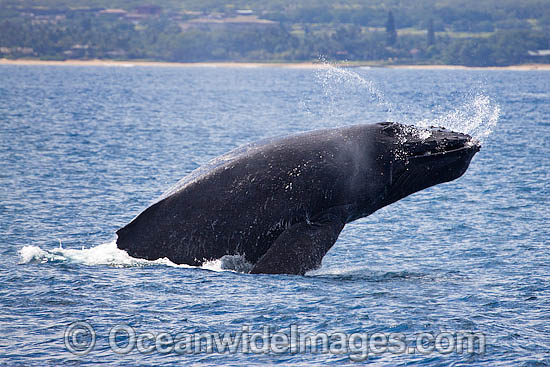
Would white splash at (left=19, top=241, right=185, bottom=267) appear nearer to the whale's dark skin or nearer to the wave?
the wave

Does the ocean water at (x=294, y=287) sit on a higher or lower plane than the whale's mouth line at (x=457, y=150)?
lower

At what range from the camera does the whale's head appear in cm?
1582

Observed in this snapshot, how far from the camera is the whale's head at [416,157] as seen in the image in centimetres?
1582

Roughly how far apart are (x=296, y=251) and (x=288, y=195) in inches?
40.1

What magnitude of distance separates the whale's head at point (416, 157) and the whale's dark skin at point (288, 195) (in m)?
0.02

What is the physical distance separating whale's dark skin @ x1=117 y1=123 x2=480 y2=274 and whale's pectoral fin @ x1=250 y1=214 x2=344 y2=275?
0.02m

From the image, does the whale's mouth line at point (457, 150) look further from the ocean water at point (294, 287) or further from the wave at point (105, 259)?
the wave at point (105, 259)

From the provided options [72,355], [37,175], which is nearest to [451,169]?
[72,355]

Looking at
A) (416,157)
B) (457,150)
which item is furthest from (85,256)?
(457,150)

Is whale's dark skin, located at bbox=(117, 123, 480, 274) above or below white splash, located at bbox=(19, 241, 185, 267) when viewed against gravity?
above

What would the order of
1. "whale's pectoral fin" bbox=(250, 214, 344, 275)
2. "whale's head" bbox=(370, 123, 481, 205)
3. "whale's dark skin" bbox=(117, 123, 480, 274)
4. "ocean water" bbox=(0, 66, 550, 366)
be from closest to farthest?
"ocean water" bbox=(0, 66, 550, 366) → "whale's pectoral fin" bbox=(250, 214, 344, 275) → "whale's dark skin" bbox=(117, 123, 480, 274) → "whale's head" bbox=(370, 123, 481, 205)

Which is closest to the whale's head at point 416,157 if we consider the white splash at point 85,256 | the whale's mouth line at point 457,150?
the whale's mouth line at point 457,150

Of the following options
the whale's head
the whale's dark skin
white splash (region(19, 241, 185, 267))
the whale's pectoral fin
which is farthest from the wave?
the whale's head

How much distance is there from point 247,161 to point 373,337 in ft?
13.4
